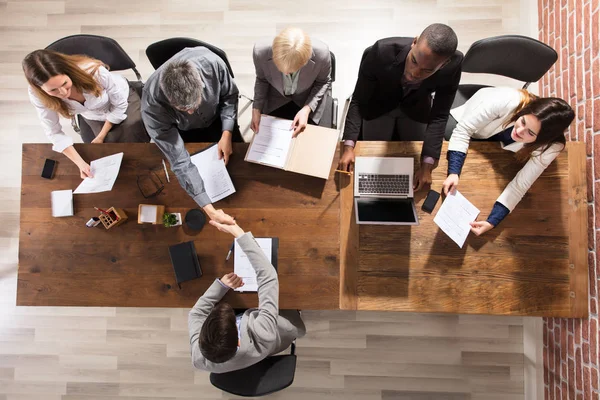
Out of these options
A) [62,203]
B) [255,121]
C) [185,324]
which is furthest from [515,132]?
[185,324]

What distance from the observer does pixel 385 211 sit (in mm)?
1759

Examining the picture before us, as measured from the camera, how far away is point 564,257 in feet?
5.68

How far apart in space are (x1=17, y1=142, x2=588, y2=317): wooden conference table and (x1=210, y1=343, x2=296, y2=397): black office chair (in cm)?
30

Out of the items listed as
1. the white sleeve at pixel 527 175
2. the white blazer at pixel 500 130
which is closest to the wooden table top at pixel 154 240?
the white blazer at pixel 500 130

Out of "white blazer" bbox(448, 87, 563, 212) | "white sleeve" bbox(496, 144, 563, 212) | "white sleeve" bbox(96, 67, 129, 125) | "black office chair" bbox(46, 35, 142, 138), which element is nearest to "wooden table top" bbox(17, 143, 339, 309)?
"white sleeve" bbox(96, 67, 129, 125)

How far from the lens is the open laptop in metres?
1.76

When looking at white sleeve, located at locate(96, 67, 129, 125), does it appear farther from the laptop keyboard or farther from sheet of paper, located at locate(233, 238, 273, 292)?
the laptop keyboard

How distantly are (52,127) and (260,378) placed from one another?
5.83ft

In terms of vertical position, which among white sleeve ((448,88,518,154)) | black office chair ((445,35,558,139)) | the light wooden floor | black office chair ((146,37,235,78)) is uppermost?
black office chair ((445,35,558,139))

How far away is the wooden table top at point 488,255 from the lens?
1.73 m

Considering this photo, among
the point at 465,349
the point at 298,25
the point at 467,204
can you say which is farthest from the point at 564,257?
the point at 298,25

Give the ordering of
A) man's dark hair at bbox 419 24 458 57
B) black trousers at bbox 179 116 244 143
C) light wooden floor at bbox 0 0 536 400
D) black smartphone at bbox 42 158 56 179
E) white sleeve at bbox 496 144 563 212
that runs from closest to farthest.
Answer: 1. man's dark hair at bbox 419 24 458 57
2. white sleeve at bbox 496 144 563 212
3. black smartphone at bbox 42 158 56 179
4. black trousers at bbox 179 116 244 143
5. light wooden floor at bbox 0 0 536 400

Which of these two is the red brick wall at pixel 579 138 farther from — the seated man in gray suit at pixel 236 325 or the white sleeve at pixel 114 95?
the white sleeve at pixel 114 95

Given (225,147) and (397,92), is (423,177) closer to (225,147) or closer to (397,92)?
(397,92)
